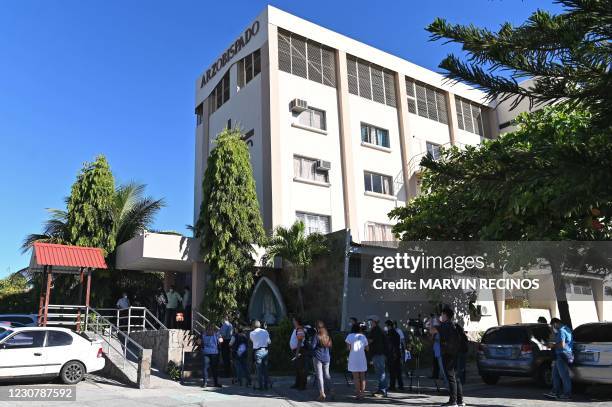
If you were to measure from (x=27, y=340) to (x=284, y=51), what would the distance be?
16.4 m

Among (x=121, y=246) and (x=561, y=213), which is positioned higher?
(x=121, y=246)

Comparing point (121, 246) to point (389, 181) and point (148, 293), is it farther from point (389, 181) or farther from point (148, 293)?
point (389, 181)

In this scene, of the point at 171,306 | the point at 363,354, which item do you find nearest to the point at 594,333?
the point at 363,354

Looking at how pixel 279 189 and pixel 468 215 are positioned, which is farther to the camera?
pixel 279 189

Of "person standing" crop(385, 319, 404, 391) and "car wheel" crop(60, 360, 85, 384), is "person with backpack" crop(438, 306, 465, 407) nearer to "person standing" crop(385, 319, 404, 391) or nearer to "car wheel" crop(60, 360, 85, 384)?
"person standing" crop(385, 319, 404, 391)

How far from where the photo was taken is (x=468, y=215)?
13.6 meters

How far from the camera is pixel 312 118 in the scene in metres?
24.0

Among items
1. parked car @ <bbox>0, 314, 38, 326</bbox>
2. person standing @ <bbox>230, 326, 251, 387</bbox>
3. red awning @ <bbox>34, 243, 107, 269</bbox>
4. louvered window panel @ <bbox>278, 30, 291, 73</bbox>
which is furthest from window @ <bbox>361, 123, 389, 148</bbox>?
parked car @ <bbox>0, 314, 38, 326</bbox>

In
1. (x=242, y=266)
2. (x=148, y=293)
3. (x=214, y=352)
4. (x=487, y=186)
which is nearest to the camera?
(x=487, y=186)

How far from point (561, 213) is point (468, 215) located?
11.1 metres

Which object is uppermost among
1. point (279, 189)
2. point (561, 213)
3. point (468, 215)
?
point (279, 189)

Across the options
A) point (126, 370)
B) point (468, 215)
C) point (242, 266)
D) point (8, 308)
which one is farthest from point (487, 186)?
point (8, 308)

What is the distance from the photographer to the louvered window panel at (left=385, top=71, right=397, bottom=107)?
27.2 m

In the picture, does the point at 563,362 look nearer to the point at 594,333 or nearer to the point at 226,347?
the point at 594,333
